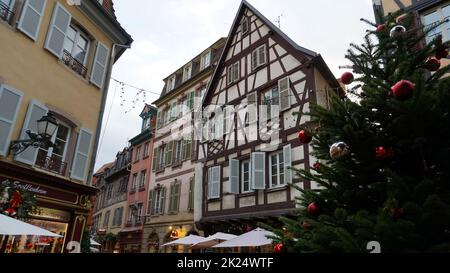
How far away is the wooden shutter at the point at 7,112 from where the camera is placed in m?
7.04

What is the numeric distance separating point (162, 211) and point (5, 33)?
519 inches

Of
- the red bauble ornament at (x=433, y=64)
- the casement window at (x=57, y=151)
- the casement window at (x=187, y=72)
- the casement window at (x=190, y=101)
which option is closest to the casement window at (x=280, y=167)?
the casement window at (x=57, y=151)

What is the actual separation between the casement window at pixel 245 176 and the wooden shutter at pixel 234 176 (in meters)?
0.21

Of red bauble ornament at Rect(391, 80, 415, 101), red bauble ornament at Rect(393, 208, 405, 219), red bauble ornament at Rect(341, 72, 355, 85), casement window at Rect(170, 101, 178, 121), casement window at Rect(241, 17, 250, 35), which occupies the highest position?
casement window at Rect(241, 17, 250, 35)

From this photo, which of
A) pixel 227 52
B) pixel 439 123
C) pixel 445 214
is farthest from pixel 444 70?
pixel 227 52

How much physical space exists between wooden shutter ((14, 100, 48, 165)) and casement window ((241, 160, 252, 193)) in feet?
23.9

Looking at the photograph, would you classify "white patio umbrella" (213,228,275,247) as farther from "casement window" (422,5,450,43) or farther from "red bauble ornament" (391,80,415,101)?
"casement window" (422,5,450,43)

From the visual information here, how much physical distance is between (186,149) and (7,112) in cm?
1130

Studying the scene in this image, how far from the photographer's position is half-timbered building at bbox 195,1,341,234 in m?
11.2

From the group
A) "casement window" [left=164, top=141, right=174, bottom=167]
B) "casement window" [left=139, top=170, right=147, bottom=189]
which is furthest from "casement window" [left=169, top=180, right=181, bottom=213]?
"casement window" [left=139, top=170, right=147, bottom=189]

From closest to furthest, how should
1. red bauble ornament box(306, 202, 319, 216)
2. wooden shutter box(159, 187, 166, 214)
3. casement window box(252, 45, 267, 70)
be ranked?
red bauble ornament box(306, 202, 319, 216), casement window box(252, 45, 267, 70), wooden shutter box(159, 187, 166, 214)

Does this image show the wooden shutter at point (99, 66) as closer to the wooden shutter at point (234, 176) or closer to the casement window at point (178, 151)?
the wooden shutter at point (234, 176)

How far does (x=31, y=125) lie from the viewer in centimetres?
770

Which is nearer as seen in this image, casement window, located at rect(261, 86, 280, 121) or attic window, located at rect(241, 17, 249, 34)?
casement window, located at rect(261, 86, 280, 121)
